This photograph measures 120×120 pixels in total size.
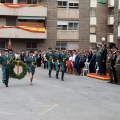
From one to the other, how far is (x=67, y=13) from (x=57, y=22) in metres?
1.89

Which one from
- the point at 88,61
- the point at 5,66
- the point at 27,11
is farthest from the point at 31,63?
the point at 27,11

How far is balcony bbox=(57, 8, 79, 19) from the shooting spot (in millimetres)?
52469

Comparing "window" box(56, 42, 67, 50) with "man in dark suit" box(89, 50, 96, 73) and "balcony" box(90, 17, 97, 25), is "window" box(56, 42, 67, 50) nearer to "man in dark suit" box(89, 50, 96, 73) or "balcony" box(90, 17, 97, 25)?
A: "balcony" box(90, 17, 97, 25)

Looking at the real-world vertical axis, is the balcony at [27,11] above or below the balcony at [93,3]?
below

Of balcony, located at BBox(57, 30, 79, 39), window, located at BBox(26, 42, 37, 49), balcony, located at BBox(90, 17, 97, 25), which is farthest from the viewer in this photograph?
balcony, located at BBox(90, 17, 97, 25)

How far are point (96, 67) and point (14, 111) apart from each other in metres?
16.8

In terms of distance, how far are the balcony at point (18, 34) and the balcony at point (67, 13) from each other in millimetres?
3459

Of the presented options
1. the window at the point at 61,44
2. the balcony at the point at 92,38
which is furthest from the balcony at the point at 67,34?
the balcony at the point at 92,38

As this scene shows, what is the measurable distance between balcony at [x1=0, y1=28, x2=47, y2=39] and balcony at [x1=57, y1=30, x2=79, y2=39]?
214 centimetres

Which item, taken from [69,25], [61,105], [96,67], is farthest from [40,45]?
[61,105]

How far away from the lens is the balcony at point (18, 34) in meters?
50.6

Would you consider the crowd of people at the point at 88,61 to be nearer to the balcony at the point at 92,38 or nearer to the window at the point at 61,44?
the window at the point at 61,44

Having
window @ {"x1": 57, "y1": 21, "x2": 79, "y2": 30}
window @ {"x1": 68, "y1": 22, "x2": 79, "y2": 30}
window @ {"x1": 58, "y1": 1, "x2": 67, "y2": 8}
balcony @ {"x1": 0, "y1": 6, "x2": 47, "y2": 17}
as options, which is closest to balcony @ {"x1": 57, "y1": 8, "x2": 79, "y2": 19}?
window @ {"x1": 58, "y1": 1, "x2": 67, "y2": 8}

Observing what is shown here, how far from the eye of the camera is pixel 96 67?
2764 cm
